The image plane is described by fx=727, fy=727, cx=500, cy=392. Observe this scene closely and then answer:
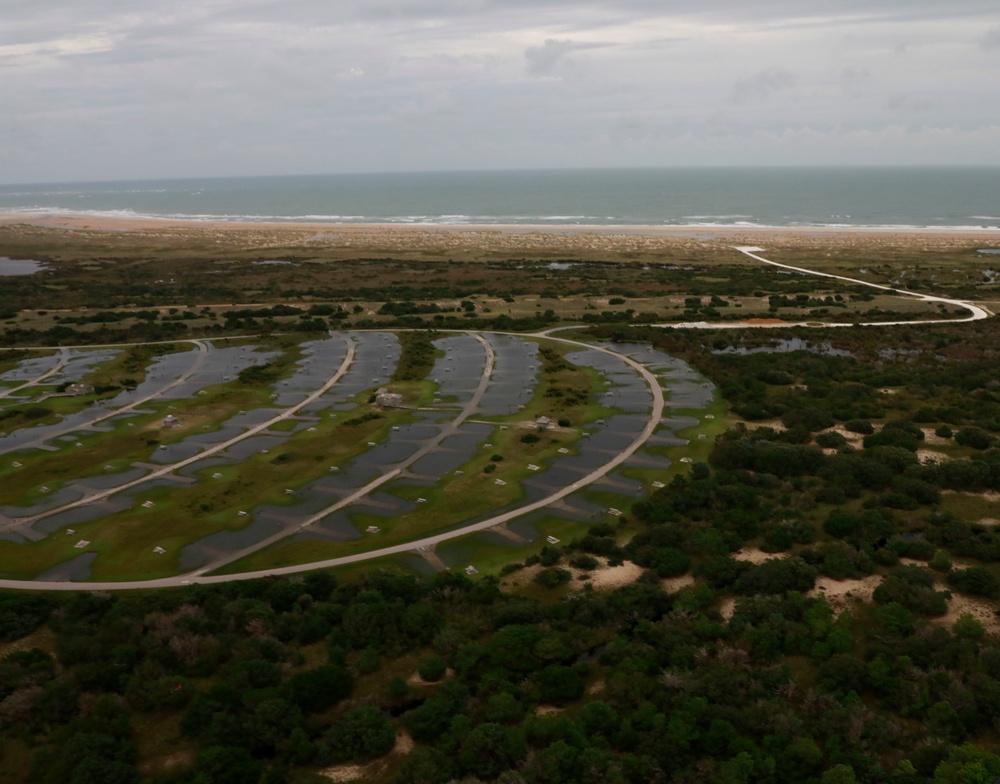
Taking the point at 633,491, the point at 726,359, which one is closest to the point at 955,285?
the point at 726,359

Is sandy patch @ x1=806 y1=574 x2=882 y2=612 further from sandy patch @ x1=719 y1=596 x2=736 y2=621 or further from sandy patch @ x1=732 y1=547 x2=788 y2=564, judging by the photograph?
sandy patch @ x1=719 y1=596 x2=736 y2=621

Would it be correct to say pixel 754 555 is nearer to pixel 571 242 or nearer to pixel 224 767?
pixel 224 767

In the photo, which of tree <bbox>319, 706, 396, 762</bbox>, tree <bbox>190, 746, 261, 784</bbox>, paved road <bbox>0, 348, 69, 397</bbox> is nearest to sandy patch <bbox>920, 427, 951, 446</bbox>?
tree <bbox>319, 706, 396, 762</bbox>

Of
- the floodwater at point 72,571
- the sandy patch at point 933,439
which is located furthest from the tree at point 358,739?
the sandy patch at point 933,439

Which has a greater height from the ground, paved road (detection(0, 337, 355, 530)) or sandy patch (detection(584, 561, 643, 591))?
paved road (detection(0, 337, 355, 530))

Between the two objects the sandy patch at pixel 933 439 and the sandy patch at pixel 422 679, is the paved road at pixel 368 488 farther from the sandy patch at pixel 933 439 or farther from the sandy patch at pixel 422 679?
the sandy patch at pixel 933 439

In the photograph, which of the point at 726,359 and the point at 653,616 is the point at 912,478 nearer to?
the point at 653,616
